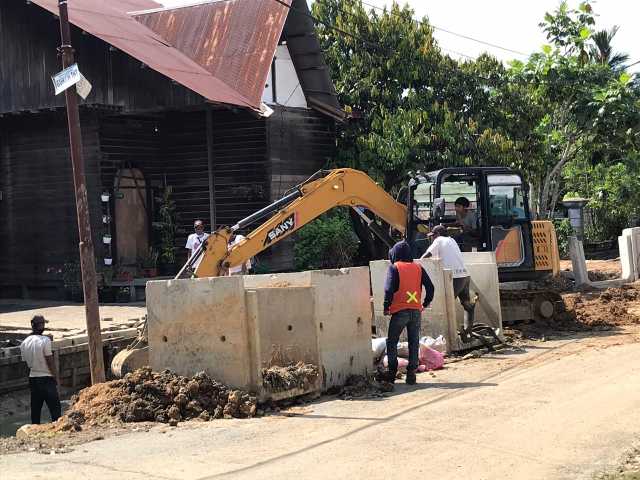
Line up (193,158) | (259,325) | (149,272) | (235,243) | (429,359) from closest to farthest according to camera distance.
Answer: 1. (259,325)
2. (429,359)
3. (235,243)
4. (149,272)
5. (193,158)

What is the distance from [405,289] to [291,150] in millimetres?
13834

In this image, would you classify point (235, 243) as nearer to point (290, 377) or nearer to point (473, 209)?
point (290, 377)

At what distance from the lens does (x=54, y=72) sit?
76.6 feet

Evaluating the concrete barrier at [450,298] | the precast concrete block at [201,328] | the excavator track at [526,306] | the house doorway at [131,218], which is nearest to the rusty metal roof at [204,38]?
the house doorway at [131,218]

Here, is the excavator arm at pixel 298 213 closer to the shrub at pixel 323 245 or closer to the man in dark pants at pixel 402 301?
the man in dark pants at pixel 402 301

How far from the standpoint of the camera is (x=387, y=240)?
1798 centimetres

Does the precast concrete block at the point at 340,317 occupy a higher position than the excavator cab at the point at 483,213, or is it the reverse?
the excavator cab at the point at 483,213

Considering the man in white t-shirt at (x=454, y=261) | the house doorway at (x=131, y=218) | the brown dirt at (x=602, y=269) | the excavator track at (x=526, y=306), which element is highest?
the house doorway at (x=131, y=218)

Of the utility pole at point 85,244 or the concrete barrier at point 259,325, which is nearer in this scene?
the concrete barrier at point 259,325

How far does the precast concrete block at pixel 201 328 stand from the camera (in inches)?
418

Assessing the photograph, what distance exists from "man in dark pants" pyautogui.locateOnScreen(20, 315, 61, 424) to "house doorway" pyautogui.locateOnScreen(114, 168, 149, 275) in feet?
38.5

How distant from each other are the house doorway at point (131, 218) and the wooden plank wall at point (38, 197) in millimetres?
1085

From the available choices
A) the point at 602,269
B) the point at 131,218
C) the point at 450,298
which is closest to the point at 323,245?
the point at 131,218

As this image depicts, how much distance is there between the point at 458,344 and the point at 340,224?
34.8 ft
